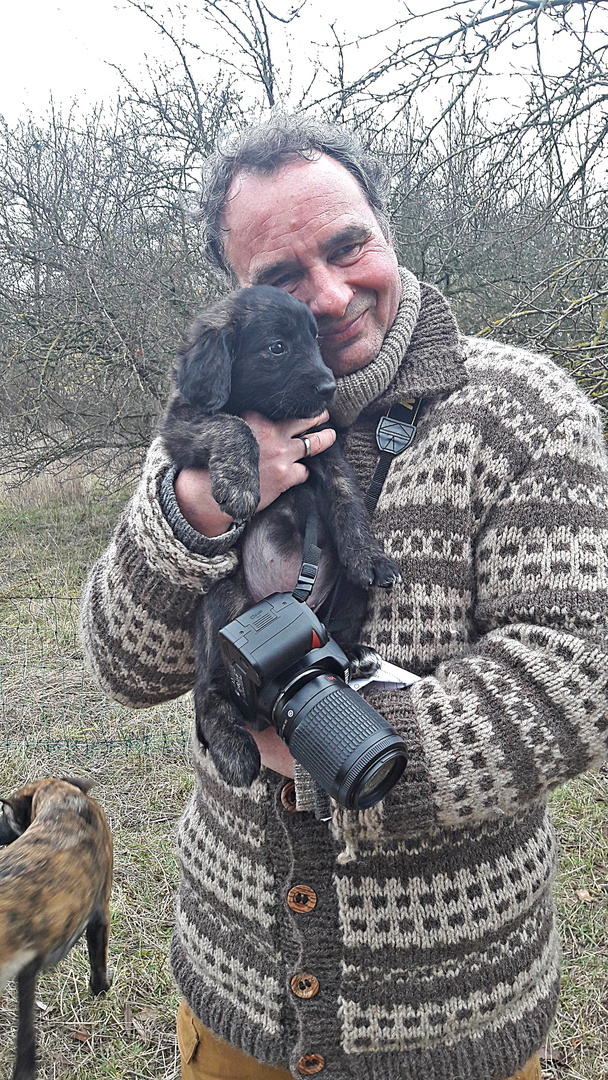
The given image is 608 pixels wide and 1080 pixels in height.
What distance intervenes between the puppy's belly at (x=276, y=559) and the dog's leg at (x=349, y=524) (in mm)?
77

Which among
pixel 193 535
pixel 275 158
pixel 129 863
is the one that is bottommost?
pixel 129 863

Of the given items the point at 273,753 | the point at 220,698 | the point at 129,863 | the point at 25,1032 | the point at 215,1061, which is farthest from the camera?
the point at 129,863

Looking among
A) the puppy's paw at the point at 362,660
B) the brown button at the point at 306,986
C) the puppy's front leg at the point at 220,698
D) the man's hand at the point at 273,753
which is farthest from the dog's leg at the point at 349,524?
the brown button at the point at 306,986

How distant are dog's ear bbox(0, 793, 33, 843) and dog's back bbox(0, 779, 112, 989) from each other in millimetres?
61

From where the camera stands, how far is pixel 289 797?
51.0 inches

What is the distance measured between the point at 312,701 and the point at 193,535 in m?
0.43

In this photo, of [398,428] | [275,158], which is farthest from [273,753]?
[275,158]

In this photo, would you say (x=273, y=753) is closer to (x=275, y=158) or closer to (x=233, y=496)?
(x=233, y=496)

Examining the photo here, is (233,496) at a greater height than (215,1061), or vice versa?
(233,496)

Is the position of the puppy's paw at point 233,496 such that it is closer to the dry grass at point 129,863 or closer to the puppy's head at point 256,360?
the puppy's head at point 256,360

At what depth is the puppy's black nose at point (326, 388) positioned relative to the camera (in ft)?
4.77

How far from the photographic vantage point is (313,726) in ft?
3.52

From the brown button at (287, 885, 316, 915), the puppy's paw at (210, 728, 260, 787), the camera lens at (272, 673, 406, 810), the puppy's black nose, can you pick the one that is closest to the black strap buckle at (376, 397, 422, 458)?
the puppy's black nose

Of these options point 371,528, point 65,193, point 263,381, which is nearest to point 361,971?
point 371,528
